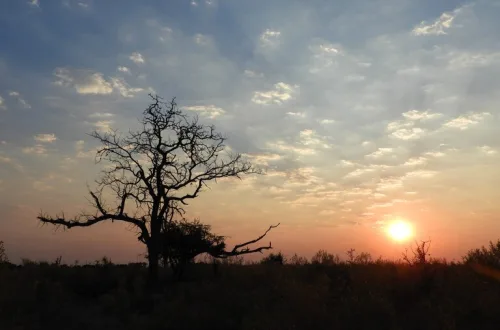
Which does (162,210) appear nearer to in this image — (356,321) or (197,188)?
(197,188)

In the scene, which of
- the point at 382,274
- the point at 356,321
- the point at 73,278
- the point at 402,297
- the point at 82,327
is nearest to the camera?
the point at 356,321

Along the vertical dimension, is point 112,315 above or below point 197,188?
below

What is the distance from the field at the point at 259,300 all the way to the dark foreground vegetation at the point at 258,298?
0.04 meters

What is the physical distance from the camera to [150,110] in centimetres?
2366

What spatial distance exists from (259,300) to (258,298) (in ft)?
0.93

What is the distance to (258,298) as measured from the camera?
731 inches

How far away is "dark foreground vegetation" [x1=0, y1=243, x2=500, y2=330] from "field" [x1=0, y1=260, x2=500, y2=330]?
0.04 metres

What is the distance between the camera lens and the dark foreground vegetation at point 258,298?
16.4m

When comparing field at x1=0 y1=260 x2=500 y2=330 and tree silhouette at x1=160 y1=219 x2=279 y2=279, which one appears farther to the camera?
tree silhouette at x1=160 y1=219 x2=279 y2=279

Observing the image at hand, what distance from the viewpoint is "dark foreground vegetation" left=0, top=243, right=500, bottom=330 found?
1636cm

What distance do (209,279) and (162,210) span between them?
12.7 feet

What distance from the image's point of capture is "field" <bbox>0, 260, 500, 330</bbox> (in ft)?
53.6

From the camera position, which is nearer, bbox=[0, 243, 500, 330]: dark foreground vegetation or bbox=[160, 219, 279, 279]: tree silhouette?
bbox=[0, 243, 500, 330]: dark foreground vegetation

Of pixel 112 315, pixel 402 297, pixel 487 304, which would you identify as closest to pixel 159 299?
pixel 112 315
